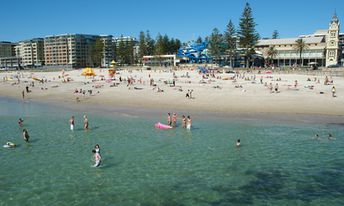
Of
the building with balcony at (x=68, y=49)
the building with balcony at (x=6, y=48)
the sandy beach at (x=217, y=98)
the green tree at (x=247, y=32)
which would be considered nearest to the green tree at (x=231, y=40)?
the green tree at (x=247, y=32)

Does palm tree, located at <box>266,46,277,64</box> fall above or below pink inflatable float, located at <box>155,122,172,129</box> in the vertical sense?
above

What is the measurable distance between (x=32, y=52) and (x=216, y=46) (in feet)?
392

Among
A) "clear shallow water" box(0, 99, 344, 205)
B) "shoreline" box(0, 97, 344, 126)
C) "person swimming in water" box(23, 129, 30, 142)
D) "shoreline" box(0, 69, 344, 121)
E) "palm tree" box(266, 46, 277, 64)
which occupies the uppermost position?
"palm tree" box(266, 46, 277, 64)

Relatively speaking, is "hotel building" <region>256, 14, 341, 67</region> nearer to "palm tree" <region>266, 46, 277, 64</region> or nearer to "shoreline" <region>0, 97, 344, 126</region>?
"palm tree" <region>266, 46, 277, 64</region>

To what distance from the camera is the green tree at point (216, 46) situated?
295ft

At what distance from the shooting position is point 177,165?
1603 cm

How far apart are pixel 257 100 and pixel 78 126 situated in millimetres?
17637

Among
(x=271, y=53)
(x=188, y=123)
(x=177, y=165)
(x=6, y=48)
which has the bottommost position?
(x=177, y=165)

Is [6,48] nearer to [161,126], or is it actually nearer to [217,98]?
[217,98]

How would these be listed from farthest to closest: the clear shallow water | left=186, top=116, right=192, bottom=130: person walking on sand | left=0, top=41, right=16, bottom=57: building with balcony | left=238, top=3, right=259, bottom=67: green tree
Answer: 1. left=0, top=41, right=16, bottom=57: building with balcony
2. left=238, top=3, right=259, bottom=67: green tree
3. left=186, top=116, right=192, bottom=130: person walking on sand
4. the clear shallow water

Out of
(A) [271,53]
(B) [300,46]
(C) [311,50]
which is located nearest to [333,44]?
(C) [311,50]

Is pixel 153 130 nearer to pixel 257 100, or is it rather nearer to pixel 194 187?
pixel 194 187

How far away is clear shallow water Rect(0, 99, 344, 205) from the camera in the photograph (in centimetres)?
1250

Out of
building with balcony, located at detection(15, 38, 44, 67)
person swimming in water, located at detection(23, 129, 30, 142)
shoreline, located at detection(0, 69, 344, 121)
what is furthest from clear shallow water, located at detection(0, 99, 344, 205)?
building with balcony, located at detection(15, 38, 44, 67)
